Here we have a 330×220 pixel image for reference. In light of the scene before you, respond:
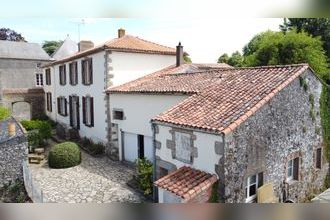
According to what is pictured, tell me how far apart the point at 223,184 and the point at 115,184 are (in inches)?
76.8

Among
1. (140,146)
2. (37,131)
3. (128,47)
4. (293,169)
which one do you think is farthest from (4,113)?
(293,169)

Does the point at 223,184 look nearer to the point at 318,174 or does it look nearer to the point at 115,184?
the point at 318,174

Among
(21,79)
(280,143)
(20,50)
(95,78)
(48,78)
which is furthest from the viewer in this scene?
(95,78)

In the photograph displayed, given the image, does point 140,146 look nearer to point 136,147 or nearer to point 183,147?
point 136,147

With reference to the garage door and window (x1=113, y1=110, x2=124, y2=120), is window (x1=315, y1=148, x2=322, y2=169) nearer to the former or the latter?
the garage door

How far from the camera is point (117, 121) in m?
6.01

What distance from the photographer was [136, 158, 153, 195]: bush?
4.30 m

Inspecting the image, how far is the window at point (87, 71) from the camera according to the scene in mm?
6270

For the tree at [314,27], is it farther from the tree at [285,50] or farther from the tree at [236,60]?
the tree at [236,60]

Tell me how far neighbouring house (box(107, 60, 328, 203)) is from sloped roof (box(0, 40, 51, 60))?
275 centimetres

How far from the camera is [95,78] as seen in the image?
20.6ft

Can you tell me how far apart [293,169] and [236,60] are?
5.35 feet

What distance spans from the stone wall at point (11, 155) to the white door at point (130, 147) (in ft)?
5.87

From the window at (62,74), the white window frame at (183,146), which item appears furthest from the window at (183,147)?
the window at (62,74)
